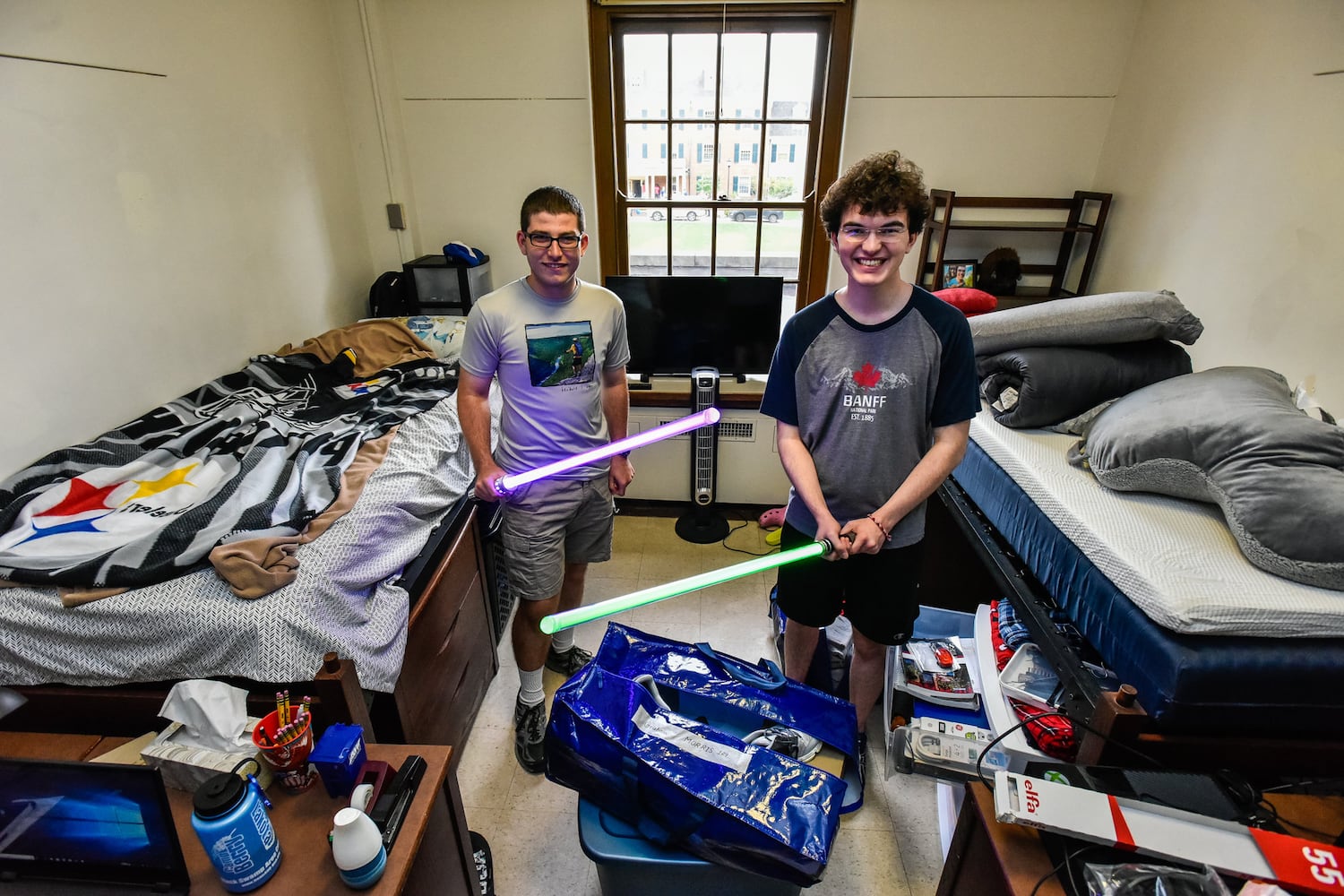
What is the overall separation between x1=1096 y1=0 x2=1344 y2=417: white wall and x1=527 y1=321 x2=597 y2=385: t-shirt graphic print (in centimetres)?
223

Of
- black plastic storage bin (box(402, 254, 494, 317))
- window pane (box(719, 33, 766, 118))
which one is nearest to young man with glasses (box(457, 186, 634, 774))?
black plastic storage bin (box(402, 254, 494, 317))

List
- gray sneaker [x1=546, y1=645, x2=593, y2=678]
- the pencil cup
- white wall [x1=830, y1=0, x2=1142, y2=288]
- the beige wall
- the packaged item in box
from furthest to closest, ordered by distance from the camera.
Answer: white wall [x1=830, y1=0, x2=1142, y2=288]
gray sneaker [x1=546, y1=645, x2=593, y2=678]
the beige wall
the packaged item in box
the pencil cup

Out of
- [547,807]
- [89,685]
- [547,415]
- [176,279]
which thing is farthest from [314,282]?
[547,807]

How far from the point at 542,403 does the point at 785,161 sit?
2240 millimetres

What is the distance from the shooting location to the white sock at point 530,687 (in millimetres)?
1980

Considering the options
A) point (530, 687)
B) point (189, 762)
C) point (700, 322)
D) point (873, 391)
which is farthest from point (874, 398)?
point (700, 322)

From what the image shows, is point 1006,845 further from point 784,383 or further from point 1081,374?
point 1081,374

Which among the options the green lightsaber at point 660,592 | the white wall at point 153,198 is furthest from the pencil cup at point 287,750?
the white wall at point 153,198

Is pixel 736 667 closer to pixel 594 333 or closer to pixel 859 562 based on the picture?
pixel 859 562

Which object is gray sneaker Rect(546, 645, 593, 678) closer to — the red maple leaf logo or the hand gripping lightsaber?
the hand gripping lightsaber

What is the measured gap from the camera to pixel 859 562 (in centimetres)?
163

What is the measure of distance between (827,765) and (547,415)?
1191 mm

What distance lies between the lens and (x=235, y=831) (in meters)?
0.87

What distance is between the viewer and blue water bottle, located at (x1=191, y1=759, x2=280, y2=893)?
2.83 feet
